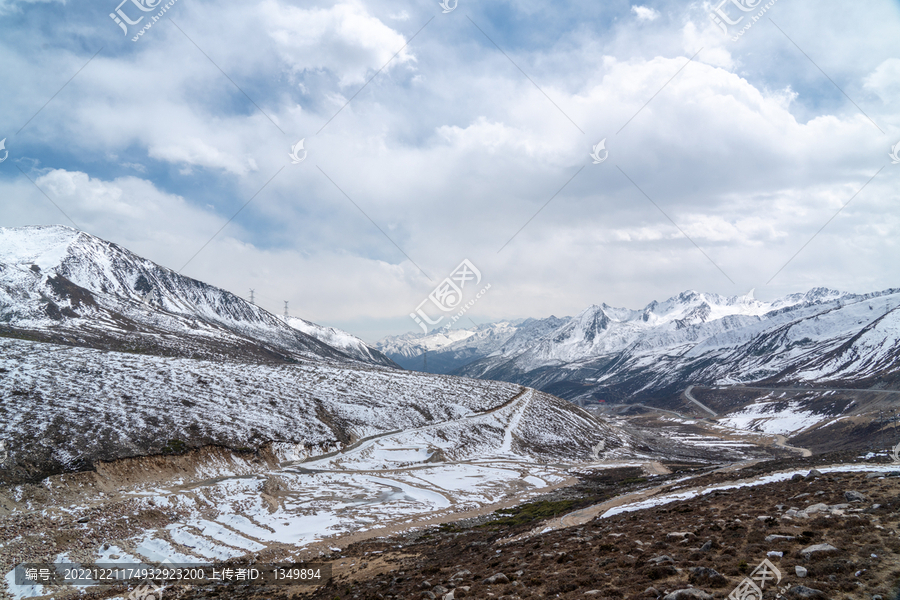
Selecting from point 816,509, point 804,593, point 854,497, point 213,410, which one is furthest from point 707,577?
point 213,410

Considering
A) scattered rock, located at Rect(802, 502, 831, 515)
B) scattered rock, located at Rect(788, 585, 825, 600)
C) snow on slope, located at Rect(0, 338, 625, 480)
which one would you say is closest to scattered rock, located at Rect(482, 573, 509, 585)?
scattered rock, located at Rect(788, 585, 825, 600)

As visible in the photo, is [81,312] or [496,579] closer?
[496,579]

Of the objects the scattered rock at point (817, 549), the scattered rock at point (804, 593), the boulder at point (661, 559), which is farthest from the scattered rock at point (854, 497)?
the scattered rock at point (804, 593)

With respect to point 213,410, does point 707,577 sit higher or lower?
lower

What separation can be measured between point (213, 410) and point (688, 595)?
2678 inches

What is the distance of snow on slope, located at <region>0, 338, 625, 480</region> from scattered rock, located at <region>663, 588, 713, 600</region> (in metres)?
52.2

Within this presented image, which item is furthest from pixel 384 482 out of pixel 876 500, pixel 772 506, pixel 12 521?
pixel 876 500

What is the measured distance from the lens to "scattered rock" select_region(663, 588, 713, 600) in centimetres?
1111

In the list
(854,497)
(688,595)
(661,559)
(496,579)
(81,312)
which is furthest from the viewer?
(81,312)

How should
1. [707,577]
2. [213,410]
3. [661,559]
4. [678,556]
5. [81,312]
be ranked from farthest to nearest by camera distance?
1. [81,312]
2. [213,410]
3. [678,556]
4. [661,559]
5. [707,577]

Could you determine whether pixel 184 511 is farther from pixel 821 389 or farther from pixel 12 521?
pixel 821 389

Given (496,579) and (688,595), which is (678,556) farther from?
(496,579)

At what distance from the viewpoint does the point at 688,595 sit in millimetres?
11219

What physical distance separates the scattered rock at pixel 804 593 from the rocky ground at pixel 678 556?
0.09 ft
